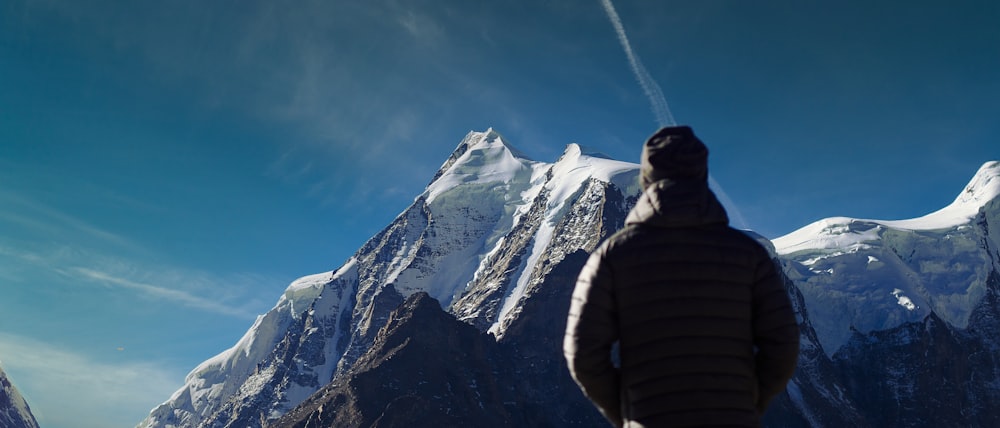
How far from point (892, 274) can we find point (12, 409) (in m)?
173

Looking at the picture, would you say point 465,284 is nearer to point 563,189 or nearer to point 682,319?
point 563,189

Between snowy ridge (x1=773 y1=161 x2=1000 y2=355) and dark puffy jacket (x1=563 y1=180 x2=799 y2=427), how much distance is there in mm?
182014

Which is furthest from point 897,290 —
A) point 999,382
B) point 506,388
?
point 506,388

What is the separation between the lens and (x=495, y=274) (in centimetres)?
16850

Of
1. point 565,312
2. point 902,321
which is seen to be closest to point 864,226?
point 902,321

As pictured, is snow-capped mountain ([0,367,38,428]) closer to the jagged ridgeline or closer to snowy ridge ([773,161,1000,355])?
the jagged ridgeline

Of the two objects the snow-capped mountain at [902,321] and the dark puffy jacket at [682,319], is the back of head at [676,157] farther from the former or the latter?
the snow-capped mountain at [902,321]

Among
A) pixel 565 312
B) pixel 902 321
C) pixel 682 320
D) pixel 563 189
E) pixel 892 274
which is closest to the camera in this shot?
pixel 682 320

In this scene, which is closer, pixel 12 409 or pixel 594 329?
pixel 594 329

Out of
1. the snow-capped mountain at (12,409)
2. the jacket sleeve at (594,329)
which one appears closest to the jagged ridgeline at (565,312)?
the snow-capped mountain at (12,409)

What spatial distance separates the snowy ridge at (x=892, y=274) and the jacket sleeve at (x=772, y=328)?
597 ft

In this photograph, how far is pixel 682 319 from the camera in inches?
211

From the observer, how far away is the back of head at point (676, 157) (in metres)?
5.71

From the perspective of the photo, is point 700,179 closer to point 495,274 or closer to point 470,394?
point 470,394
